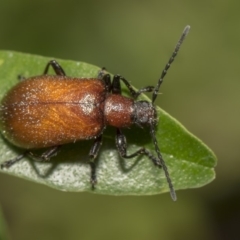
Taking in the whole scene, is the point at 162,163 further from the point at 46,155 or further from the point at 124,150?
the point at 46,155

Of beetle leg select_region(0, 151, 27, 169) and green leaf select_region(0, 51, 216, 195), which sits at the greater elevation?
green leaf select_region(0, 51, 216, 195)

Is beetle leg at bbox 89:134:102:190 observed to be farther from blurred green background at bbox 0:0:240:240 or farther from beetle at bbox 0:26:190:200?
blurred green background at bbox 0:0:240:240

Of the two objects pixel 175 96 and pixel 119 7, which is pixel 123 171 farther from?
pixel 119 7

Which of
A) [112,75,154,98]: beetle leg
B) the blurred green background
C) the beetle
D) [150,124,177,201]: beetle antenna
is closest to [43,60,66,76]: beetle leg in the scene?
the beetle

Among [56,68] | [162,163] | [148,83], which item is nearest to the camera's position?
[162,163]

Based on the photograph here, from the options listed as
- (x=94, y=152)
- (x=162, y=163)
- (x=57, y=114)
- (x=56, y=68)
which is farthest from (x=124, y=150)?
(x=56, y=68)

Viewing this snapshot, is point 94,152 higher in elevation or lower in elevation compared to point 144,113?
lower

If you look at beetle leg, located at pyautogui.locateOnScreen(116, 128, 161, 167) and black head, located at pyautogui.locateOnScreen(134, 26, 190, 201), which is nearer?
black head, located at pyautogui.locateOnScreen(134, 26, 190, 201)
